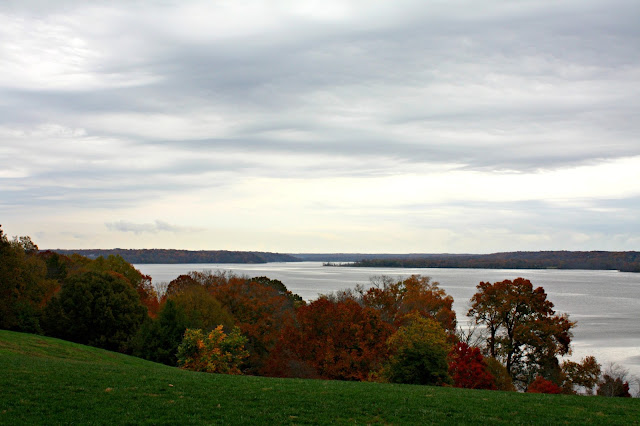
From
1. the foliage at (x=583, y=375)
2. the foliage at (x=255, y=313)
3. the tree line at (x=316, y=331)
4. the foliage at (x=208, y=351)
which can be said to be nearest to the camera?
the foliage at (x=208, y=351)

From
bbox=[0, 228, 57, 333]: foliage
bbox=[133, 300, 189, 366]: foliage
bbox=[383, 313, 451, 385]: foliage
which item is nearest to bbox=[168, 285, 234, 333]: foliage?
bbox=[133, 300, 189, 366]: foliage

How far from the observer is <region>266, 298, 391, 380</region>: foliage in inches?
1282

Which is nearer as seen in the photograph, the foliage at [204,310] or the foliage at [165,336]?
the foliage at [165,336]

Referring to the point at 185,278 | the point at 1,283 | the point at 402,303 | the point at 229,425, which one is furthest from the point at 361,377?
the point at 185,278

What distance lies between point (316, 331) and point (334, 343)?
69.9 inches

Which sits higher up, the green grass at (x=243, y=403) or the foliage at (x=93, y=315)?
the green grass at (x=243, y=403)

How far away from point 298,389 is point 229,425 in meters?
5.28

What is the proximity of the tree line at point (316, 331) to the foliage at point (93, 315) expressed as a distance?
87 mm

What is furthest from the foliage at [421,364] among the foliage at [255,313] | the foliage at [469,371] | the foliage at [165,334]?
the foliage at [255,313]

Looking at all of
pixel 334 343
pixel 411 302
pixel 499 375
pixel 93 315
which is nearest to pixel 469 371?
pixel 499 375

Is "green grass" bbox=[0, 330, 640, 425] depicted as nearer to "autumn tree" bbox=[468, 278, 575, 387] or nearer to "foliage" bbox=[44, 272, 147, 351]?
"autumn tree" bbox=[468, 278, 575, 387]

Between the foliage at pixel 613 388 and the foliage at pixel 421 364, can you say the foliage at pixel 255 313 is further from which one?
the foliage at pixel 613 388

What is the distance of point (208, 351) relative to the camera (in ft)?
99.3

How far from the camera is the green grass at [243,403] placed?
11578mm
